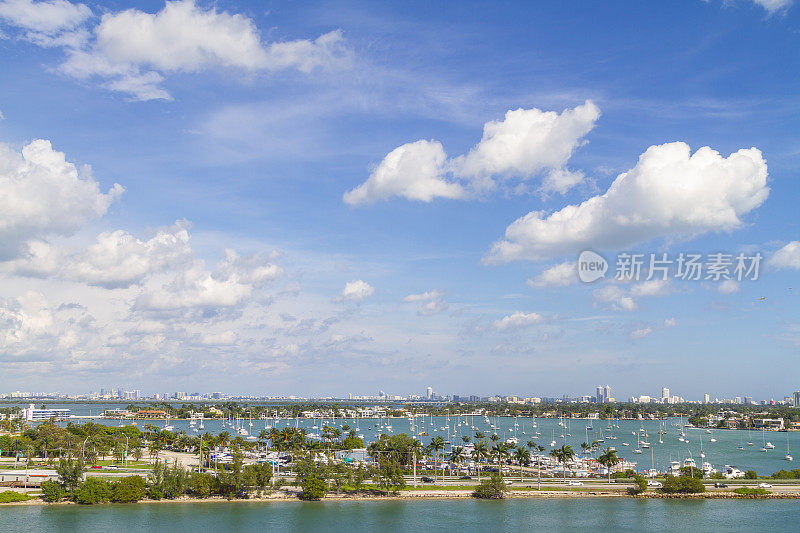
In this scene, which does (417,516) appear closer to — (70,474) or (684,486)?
(684,486)

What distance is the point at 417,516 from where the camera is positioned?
45125mm

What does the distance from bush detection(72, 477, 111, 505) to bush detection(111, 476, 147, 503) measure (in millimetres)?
541

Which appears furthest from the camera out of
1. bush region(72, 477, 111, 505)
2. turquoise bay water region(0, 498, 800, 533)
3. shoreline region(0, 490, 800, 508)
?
shoreline region(0, 490, 800, 508)

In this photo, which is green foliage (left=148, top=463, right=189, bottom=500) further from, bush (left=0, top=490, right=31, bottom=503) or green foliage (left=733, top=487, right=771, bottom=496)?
green foliage (left=733, top=487, right=771, bottom=496)

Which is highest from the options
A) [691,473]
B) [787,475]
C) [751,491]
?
[691,473]

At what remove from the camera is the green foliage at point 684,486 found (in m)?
53.3

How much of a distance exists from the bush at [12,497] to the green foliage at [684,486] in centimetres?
5214

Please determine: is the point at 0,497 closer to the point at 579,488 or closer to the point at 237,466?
the point at 237,466

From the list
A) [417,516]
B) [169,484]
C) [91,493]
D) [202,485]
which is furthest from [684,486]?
[91,493]

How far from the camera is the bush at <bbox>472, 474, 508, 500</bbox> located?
50719 mm

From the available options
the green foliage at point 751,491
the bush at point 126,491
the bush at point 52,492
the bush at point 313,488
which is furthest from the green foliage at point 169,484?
the green foliage at point 751,491

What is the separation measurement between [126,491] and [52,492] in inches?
205

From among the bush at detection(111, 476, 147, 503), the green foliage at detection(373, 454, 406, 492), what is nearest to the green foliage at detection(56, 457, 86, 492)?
the bush at detection(111, 476, 147, 503)

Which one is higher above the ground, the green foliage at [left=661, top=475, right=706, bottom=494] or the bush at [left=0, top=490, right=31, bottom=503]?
the bush at [left=0, top=490, right=31, bottom=503]
